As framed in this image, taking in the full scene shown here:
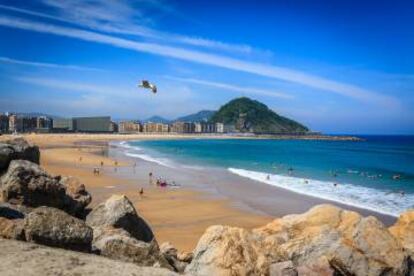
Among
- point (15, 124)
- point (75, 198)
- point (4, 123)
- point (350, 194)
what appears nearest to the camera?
point (75, 198)

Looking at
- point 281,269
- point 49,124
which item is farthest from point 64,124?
point 281,269

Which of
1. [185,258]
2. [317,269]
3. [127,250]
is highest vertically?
[127,250]

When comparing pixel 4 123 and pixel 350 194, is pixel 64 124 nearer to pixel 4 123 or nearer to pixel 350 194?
pixel 4 123

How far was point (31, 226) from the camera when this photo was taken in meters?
7.57

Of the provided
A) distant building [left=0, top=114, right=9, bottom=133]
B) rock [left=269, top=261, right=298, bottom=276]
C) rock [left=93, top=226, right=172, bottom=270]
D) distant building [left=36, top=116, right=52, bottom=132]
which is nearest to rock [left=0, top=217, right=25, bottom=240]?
rock [left=93, top=226, right=172, bottom=270]

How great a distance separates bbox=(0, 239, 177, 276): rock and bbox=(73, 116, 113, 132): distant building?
181 meters

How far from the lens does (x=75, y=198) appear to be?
12625 millimetres

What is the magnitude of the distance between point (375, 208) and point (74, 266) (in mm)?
23051

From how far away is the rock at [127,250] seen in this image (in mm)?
8617

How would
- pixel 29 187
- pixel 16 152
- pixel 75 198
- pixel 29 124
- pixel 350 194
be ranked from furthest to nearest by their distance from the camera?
pixel 29 124, pixel 350 194, pixel 16 152, pixel 75 198, pixel 29 187

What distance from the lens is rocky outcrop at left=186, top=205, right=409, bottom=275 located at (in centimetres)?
824

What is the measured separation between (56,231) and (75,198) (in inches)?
202

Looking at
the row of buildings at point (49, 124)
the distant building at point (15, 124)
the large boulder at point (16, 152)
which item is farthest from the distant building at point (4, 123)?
the large boulder at point (16, 152)

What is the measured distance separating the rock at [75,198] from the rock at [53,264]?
4990 millimetres
